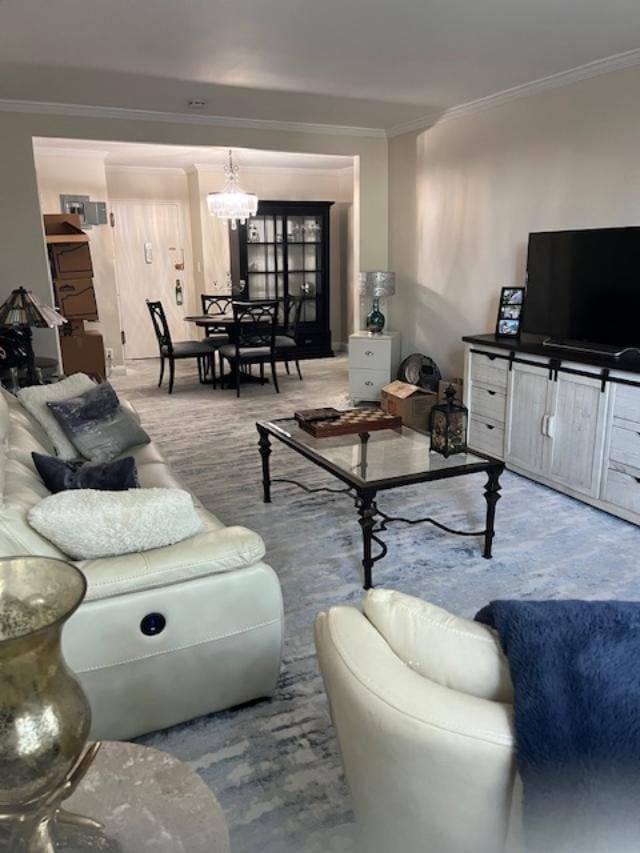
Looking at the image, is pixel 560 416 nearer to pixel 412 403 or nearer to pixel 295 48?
pixel 412 403

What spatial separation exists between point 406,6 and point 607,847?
332 cm

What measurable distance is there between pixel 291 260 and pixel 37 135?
4.00m

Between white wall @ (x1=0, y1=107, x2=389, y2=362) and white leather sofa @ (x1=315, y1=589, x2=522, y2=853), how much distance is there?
494 centimetres

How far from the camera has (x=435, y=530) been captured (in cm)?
338

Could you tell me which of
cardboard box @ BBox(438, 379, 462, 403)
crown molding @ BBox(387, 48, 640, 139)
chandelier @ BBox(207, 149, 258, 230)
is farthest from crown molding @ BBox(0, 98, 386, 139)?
cardboard box @ BBox(438, 379, 462, 403)

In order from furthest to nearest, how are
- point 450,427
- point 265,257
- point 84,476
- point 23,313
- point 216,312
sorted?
point 216,312, point 265,257, point 23,313, point 450,427, point 84,476

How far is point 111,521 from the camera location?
1800 mm

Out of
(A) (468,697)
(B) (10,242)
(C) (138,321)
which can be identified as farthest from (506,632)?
(C) (138,321)

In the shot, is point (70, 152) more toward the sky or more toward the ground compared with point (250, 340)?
more toward the sky

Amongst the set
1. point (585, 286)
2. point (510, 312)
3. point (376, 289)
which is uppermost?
point (585, 286)

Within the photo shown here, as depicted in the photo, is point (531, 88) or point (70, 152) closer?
point (531, 88)

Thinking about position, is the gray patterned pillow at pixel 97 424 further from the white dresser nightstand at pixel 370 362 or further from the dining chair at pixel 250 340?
the dining chair at pixel 250 340

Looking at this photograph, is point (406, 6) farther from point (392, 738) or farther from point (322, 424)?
point (392, 738)

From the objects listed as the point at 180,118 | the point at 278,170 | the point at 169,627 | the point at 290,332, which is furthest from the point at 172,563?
the point at 278,170
